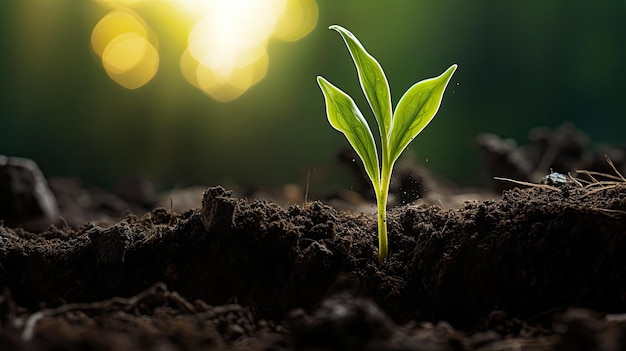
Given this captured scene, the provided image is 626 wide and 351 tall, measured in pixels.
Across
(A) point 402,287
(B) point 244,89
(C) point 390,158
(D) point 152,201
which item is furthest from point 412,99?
(B) point 244,89

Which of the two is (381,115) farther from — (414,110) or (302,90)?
(302,90)

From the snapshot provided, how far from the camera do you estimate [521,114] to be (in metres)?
4.21

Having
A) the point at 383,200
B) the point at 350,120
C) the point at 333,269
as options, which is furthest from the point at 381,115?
the point at 333,269

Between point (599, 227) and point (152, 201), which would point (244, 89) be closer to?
point (152, 201)

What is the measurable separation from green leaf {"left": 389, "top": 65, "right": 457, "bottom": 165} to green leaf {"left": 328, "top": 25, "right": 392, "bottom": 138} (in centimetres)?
2

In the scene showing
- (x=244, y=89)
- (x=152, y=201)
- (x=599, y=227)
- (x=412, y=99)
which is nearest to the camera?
(x=599, y=227)

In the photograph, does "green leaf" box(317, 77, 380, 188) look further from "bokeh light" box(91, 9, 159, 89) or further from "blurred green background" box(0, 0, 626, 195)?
"bokeh light" box(91, 9, 159, 89)

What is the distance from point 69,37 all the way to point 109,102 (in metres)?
0.55

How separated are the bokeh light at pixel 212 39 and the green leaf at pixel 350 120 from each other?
8.99 feet

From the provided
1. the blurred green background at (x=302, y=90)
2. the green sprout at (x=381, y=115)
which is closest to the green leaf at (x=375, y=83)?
the green sprout at (x=381, y=115)

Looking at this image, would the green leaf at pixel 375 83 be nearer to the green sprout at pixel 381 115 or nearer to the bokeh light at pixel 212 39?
the green sprout at pixel 381 115

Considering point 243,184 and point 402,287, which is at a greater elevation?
point 243,184

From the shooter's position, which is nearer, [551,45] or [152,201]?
[152,201]

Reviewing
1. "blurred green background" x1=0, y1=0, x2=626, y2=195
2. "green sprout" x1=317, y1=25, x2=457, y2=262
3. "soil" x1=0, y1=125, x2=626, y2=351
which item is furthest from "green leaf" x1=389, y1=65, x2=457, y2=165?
"blurred green background" x1=0, y1=0, x2=626, y2=195
